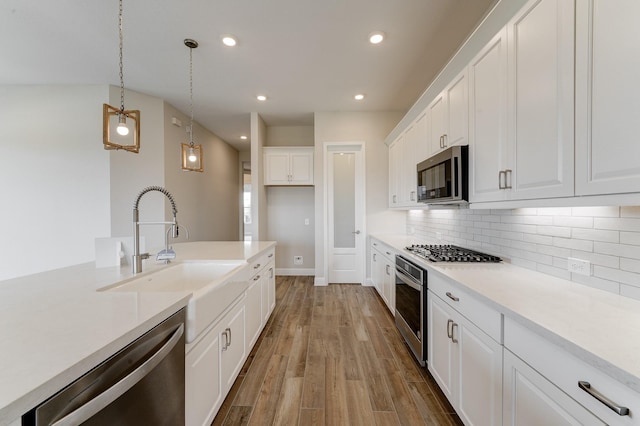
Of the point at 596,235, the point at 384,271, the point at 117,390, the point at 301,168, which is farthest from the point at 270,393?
the point at 301,168

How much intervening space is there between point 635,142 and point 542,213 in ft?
2.79

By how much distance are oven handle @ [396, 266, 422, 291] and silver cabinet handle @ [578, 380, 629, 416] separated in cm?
124

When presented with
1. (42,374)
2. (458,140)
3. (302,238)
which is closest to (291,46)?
(458,140)

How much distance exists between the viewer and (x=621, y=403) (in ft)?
2.20

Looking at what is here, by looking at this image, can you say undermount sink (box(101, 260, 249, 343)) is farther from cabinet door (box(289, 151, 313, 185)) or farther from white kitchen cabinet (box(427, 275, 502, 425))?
cabinet door (box(289, 151, 313, 185))

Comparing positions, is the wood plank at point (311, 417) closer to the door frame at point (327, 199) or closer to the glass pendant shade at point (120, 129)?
the glass pendant shade at point (120, 129)

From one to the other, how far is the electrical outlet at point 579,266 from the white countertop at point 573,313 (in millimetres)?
75

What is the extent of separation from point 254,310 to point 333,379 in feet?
3.08

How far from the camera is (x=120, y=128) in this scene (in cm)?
185

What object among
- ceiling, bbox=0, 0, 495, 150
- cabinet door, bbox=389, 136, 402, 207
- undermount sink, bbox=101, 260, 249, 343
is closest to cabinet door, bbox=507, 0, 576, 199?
ceiling, bbox=0, 0, 495, 150

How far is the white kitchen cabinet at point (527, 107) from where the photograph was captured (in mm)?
1105

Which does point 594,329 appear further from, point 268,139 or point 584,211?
point 268,139

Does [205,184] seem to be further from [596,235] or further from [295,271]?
[596,235]

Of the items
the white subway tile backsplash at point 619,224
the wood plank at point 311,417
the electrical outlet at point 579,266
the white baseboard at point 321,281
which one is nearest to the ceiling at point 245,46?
the white subway tile backsplash at point 619,224
